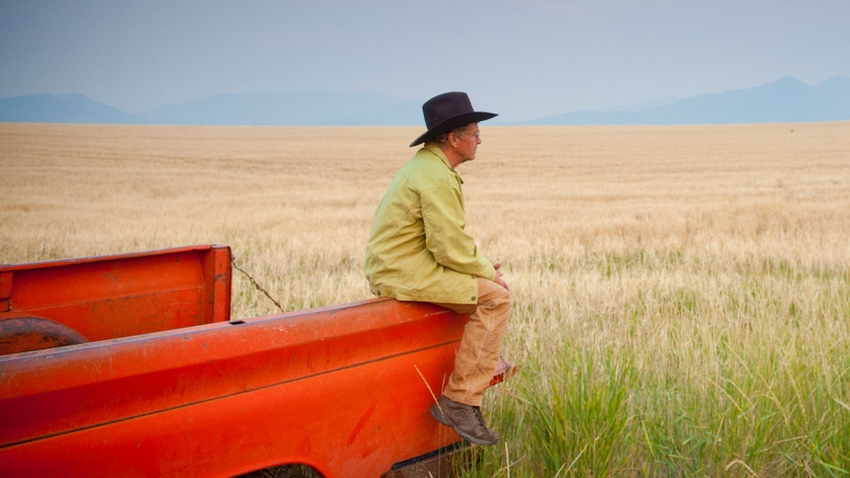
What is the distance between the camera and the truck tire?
2.73 meters

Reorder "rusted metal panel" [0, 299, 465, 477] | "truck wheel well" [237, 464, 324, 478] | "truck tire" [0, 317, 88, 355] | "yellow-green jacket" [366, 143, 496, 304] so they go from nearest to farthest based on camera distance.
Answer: "rusted metal panel" [0, 299, 465, 477] < "truck wheel well" [237, 464, 324, 478] < "truck tire" [0, 317, 88, 355] < "yellow-green jacket" [366, 143, 496, 304]

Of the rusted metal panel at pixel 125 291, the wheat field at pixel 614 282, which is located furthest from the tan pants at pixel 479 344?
the rusted metal panel at pixel 125 291

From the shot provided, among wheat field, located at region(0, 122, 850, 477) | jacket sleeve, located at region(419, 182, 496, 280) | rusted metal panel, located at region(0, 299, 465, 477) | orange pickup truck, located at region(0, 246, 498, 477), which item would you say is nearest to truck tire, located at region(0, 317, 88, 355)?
orange pickup truck, located at region(0, 246, 498, 477)

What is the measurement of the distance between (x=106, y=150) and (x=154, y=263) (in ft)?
128

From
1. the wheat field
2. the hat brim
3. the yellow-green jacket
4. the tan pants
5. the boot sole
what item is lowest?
the wheat field

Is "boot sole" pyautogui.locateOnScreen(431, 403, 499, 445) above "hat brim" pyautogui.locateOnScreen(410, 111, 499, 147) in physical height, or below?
below

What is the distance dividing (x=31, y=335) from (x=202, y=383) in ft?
3.45

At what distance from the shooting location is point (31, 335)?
278cm

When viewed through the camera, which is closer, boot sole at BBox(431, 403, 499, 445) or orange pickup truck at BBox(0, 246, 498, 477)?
orange pickup truck at BBox(0, 246, 498, 477)

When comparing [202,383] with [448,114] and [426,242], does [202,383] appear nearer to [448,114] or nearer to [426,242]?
[426,242]

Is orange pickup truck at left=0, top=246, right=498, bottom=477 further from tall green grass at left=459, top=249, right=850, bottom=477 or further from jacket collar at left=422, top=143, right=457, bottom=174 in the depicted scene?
jacket collar at left=422, top=143, right=457, bottom=174

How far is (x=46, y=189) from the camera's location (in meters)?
19.1

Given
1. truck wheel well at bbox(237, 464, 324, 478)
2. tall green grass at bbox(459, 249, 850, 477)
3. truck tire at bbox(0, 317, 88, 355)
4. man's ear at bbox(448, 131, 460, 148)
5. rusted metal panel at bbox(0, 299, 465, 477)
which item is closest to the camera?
rusted metal panel at bbox(0, 299, 465, 477)

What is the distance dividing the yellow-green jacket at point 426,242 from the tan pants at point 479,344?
0.08 meters
